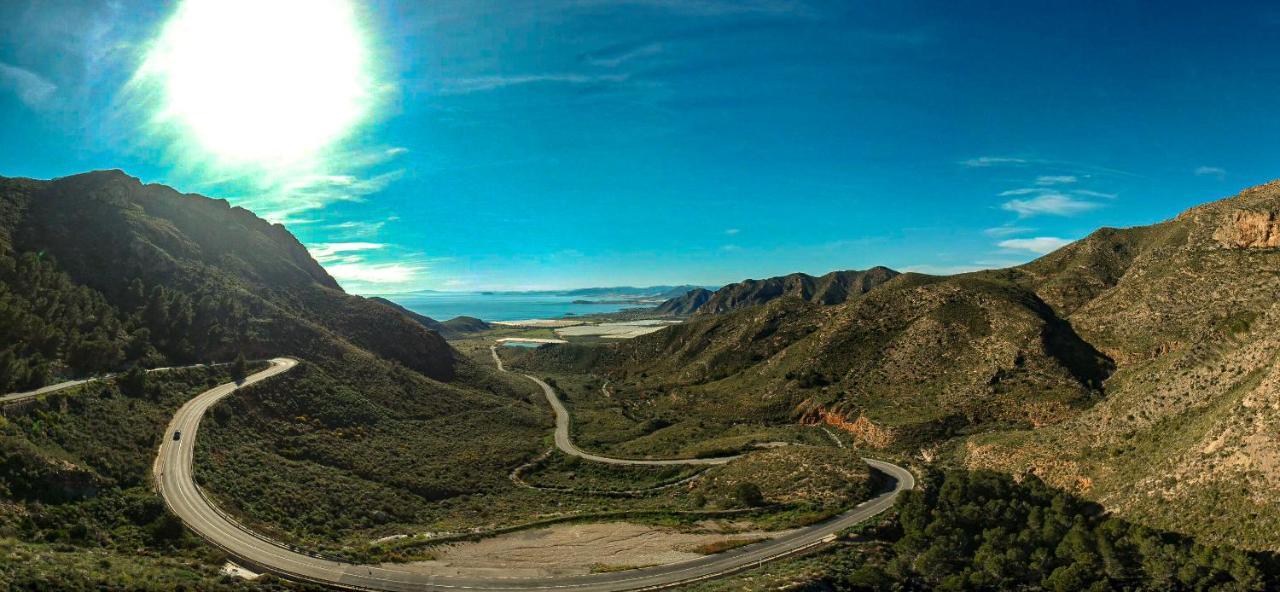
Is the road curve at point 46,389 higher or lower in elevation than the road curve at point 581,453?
higher

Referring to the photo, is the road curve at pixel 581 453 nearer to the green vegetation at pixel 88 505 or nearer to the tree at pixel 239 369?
the tree at pixel 239 369

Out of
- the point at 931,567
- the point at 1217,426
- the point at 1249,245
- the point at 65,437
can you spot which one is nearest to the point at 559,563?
the point at 931,567

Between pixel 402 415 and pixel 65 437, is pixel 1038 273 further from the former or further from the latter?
pixel 65 437

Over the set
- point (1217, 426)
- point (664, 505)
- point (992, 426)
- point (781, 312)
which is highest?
point (781, 312)

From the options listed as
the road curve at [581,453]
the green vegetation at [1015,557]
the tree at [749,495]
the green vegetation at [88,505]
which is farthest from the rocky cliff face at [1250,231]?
the green vegetation at [88,505]

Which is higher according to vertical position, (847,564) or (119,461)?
(119,461)

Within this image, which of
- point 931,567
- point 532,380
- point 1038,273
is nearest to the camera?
point 931,567

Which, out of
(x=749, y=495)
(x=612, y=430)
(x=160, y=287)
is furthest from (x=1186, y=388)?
(x=160, y=287)

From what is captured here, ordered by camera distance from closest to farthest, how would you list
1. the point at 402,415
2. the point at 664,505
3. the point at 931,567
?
the point at 931,567 → the point at 664,505 → the point at 402,415
